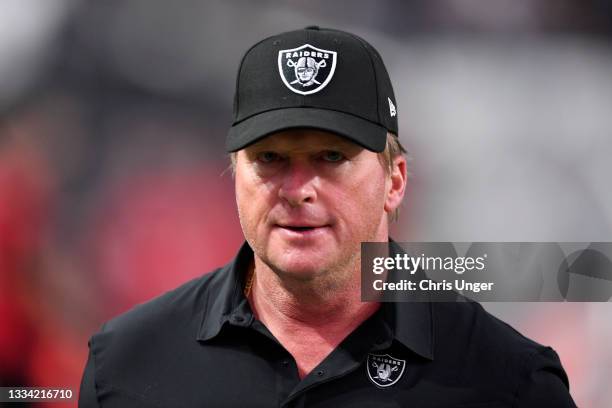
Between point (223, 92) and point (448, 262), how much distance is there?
726 mm

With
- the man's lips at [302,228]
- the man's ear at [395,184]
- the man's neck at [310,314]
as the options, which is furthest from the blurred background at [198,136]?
the man's lips at [302,228]

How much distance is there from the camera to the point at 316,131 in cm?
140

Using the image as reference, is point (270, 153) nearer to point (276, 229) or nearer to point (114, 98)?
point (276, 229)

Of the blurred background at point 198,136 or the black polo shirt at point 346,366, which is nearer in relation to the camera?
the black polo shirt at point 346,366

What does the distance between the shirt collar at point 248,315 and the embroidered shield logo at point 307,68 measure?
14.9 inches

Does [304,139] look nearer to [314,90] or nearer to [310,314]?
[314,90]

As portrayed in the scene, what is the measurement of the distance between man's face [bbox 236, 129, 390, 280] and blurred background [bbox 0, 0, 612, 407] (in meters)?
0.60

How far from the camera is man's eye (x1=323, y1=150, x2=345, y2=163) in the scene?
55.9 inches

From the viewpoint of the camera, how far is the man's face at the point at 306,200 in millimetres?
1402

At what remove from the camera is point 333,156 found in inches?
56.2

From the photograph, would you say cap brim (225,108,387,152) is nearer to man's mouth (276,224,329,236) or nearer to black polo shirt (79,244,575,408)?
man's mouth (276,224,329,236)

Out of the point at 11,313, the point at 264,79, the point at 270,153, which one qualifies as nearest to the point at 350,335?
the point at 270,153

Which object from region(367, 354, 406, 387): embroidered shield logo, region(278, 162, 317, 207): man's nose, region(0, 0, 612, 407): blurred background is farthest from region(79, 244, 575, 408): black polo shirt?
region(0, 0, 612, 407): blurred background

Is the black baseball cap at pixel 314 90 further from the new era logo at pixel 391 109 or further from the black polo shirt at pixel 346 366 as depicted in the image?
the black polo shirt at pixel 346 366
